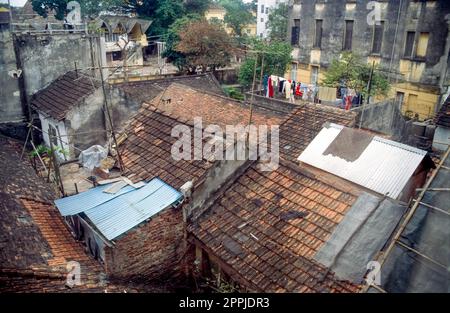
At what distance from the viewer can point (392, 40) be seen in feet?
80.9

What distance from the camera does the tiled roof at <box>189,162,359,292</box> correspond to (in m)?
7.40

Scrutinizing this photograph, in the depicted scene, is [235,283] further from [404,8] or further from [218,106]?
[404,8]

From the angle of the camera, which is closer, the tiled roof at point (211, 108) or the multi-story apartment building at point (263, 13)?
the tiled roof at point (211, 108)

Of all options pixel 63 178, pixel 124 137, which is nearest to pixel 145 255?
pixel 124 137

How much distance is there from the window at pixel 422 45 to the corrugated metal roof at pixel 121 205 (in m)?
20.3

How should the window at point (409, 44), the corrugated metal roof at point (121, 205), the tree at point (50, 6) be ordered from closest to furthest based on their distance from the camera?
the corrugated metal roof at point (121, 205)
the window at point (409, 44)
the tree at point (50, 6)

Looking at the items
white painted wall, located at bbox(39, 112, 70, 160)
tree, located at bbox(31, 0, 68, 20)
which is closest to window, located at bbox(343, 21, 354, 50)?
white painted wall, located at bbox(39, 112, 70, 160)

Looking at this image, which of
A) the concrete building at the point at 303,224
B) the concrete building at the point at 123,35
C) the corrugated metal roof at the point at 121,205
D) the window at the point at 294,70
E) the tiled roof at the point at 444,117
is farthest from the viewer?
the concrete building at the point at 123,35

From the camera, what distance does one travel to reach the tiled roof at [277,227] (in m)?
7.40

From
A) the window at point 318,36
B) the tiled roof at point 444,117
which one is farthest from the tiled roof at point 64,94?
the window at point 318,36

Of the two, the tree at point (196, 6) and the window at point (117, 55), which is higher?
the tree at point (196, 6)

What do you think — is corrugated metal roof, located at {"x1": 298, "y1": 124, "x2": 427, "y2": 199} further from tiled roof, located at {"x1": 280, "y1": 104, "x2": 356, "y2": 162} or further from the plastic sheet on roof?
tiled roof, located at {"x1": 280, "y1": 104, "x2": 356, "y2": 162}

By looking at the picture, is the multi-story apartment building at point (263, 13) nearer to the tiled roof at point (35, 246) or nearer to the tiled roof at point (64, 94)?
the tiled roof at point (64, 94)

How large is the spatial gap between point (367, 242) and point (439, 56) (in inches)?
763
